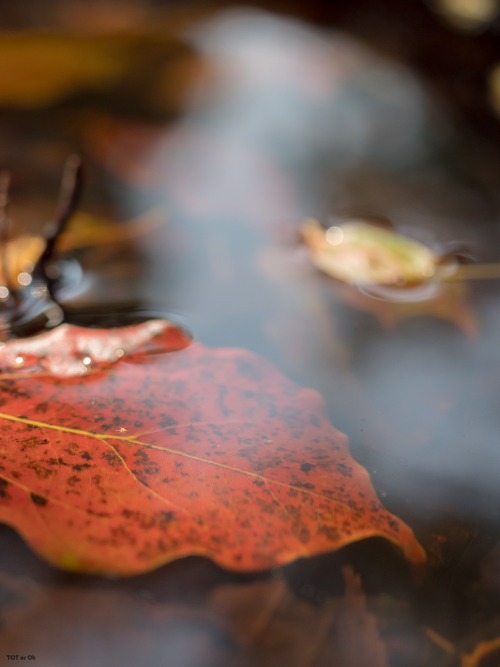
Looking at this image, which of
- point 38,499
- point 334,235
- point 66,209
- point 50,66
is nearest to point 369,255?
point 334,235

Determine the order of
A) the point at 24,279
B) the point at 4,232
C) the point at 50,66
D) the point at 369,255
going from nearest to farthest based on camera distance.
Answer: the point at 4,232, the point at 24,279, the point at 369,255, the point at 50,66

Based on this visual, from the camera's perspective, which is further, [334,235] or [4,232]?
[334,235]

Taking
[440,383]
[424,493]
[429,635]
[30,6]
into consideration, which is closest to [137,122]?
[30,6]

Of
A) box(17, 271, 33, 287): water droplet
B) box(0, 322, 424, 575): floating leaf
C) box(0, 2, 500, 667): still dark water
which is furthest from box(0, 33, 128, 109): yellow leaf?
box(0, 322, 424, 575): floating leaf

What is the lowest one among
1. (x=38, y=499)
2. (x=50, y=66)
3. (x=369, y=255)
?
→ (x=38, y=499)

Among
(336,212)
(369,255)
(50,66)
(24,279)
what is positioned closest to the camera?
(24,279)

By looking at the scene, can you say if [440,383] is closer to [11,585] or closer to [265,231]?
[265,231]

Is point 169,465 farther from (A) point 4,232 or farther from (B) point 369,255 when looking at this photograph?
(B) point 369,255
